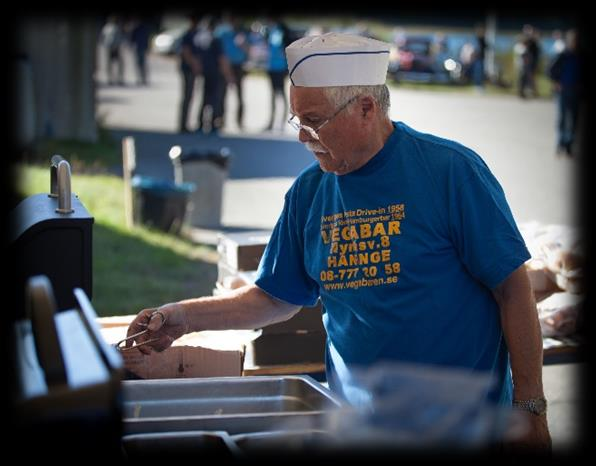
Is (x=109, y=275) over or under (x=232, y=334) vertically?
under

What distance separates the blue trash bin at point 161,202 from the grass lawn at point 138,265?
0.12 meters

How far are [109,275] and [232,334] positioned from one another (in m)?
4.66

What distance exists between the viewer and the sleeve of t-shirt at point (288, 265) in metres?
2.90

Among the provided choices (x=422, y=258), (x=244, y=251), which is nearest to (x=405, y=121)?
(x=244, y=251)

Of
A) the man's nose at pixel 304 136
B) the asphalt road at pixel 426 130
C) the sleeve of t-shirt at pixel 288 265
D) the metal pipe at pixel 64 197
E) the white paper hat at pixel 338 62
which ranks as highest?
the white paper hat at pixel 338 62

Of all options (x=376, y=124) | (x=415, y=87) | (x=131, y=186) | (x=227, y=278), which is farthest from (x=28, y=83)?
(x=415, y=87)

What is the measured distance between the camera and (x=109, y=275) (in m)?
8.14

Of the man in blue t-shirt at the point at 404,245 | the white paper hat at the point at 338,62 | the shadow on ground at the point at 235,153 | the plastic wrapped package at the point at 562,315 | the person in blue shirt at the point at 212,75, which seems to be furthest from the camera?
the person in blue shirt at the point at 212,75

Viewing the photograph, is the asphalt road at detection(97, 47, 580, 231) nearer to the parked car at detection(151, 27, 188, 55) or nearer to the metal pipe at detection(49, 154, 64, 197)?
the metal pipe at detection(49, 154, 64, 197)

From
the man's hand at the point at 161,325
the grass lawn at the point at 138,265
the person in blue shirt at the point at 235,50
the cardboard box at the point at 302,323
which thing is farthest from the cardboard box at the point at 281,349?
the person in blue shirt at the point at 235,50

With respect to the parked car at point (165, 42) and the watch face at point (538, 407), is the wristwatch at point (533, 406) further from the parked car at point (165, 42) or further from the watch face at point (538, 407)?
the parked car at point (165, 42)

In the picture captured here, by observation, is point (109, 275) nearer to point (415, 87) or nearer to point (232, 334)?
point (232, 334)

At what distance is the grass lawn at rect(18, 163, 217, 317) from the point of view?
747 cm

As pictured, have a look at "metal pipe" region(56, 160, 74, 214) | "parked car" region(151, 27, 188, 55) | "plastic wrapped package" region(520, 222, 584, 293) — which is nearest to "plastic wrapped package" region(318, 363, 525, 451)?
"metal pipe" region(56, 160, 74, 214)
